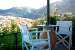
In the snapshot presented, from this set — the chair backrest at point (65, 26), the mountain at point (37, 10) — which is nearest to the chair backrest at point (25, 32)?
the mountain at point (37, 10)

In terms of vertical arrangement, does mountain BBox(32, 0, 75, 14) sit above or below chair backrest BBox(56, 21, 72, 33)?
above

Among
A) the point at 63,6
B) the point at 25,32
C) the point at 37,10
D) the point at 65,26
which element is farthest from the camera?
the point at 63,6

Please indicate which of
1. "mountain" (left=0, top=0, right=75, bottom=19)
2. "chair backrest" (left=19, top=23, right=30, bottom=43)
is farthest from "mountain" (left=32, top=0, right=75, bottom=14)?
"chair backrest" (left=19, top=23, right=30, bottom=43)

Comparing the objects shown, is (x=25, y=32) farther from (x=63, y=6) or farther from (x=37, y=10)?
(x=63, y=6)

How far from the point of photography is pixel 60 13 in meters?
5.22

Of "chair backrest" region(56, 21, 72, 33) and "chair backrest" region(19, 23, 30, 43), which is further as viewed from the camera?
"chair backrest" region(56, 21, 72, 33)

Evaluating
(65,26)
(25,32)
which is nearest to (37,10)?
(65,26)

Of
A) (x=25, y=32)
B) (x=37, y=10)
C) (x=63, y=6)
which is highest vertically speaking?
(x=63, y=6)

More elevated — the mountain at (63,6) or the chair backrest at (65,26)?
the mountain at (63,6)

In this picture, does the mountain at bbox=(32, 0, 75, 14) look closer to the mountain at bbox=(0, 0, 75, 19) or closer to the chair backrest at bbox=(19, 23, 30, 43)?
the mountain at bbox=(0, 0, 75, 19)

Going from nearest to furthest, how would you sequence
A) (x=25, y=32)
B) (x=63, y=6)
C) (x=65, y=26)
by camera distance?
1. (x=25, y=32)
2. (x=65, y=26)
3. (x=63, y=6)

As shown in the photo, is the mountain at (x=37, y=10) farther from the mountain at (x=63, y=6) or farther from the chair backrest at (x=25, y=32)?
the chair backrest at (x=25, y=32)

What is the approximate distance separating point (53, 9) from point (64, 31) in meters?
1.43

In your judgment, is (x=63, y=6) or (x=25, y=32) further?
(x=63, y=6)
